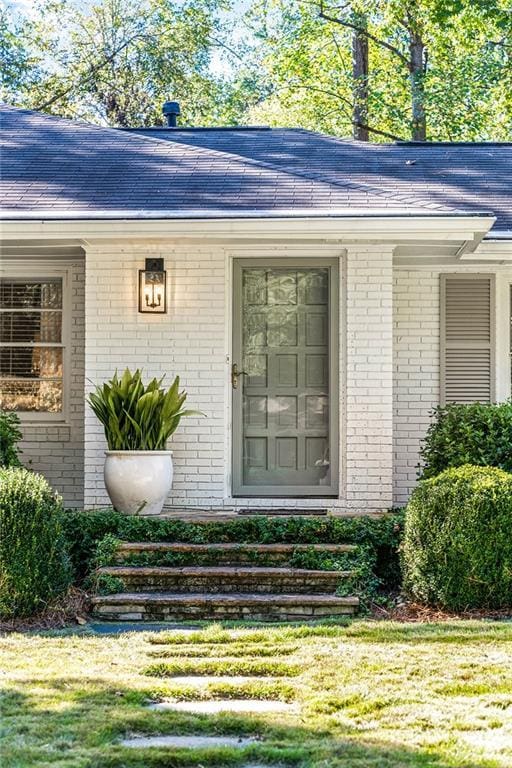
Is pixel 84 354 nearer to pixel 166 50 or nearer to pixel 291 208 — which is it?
pixel 291 208

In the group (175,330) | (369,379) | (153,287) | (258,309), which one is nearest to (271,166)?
(258,309)

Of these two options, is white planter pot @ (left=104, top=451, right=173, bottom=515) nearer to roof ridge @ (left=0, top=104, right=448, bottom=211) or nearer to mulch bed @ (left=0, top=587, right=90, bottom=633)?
mulch bed @ (left=0, top=587, right=90, bottom=633)

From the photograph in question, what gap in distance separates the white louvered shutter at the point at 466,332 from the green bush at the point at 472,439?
145cm

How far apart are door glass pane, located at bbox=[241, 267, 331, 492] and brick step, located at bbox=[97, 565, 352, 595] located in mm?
2092

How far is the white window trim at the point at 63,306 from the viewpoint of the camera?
928 cm

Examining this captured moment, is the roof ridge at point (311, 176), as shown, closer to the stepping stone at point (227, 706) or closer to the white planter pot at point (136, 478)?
the white planter pot at point (136, 478)

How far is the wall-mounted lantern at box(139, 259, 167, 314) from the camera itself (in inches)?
330

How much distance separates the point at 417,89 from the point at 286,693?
18344mm

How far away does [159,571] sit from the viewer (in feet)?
22.0

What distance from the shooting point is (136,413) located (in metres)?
7.87

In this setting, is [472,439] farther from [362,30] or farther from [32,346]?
[362,30]

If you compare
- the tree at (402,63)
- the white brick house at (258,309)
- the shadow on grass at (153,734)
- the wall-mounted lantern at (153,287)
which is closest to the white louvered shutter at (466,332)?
the white brick house at (258,309)

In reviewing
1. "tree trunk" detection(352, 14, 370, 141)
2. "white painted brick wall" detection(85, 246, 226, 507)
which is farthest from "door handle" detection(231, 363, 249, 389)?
"tree trunk" detection(352, 14, 370, 141)

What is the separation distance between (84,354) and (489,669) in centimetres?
524
